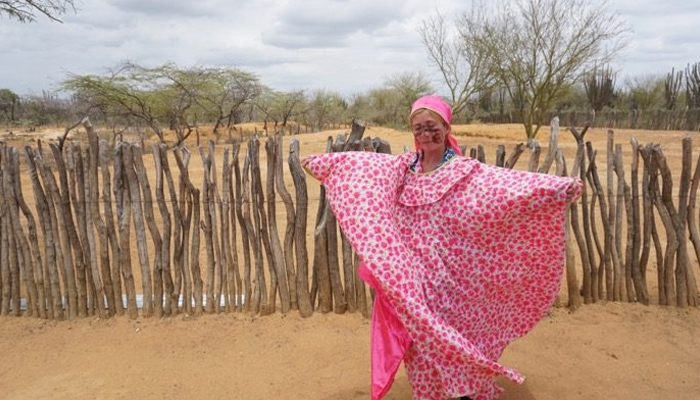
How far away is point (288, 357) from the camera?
3109mm

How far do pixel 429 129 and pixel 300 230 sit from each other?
166cm

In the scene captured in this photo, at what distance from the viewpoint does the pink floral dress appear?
1.99m

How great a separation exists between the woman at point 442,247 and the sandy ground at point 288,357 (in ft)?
2.17

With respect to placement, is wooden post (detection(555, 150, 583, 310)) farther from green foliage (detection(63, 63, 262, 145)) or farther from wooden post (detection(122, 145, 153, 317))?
green foliage (detection(63, 63, 262, 145))

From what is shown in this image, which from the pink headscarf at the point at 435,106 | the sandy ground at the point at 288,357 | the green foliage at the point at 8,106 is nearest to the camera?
the pink headscarf at the point at 435,106

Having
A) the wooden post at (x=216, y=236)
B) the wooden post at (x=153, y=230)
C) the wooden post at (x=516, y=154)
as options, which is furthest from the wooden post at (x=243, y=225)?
the wooden post at (x=516, y=154)

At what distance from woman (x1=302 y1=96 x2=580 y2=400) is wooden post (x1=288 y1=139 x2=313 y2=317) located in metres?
1.21

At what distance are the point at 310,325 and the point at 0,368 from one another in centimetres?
197

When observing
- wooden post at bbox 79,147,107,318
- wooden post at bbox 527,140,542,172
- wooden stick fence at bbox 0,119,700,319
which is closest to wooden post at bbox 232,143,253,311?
wooden stick fence at bbox 0,119,700,319

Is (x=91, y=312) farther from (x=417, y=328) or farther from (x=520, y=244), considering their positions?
(x=520, y=244)

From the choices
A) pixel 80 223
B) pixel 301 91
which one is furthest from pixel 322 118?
pixel 80 223

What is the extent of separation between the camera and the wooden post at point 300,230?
3463mm

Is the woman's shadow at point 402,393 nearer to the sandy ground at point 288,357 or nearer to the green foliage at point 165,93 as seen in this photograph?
the sandy ground at point 288,357

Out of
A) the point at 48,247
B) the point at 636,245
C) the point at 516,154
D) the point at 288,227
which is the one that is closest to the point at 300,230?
the point at 288,227
